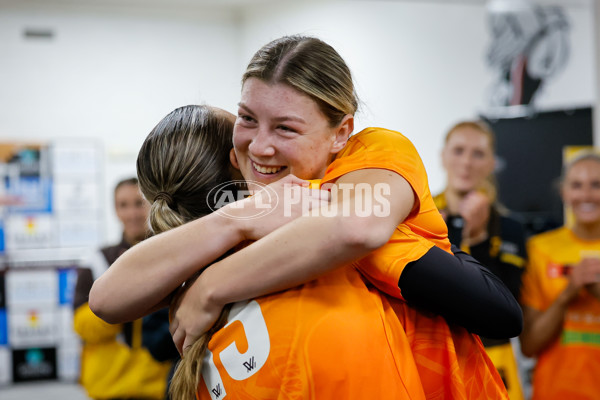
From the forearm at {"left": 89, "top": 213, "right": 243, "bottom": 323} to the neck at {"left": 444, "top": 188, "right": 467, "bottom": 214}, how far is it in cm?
168

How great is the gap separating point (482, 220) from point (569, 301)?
489mm

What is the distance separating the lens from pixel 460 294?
986 millimetres

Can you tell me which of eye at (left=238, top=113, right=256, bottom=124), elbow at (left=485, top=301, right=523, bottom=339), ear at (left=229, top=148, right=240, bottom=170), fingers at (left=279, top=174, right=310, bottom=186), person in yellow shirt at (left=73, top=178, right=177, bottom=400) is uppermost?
eye at (left=238, top=113, right=256, bottom=124)

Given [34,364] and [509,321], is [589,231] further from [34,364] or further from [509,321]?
[34,364]

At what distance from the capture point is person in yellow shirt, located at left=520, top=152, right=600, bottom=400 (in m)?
2.44

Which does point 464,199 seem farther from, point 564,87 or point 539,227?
point 564,87

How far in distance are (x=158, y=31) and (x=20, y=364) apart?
3.95 m

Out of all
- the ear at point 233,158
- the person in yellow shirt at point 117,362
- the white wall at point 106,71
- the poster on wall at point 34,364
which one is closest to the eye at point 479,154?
the person in yellow shirt at point 117,362

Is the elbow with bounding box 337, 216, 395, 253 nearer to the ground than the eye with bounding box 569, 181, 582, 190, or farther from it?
nearer to the ground

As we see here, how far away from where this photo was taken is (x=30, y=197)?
21.4ft

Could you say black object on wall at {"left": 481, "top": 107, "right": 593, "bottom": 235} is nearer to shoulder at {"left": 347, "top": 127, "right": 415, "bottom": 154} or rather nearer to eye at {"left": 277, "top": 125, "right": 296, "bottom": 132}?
shoulder at {"left": 347, "top": 127, "right": 415, "bottom": 154}

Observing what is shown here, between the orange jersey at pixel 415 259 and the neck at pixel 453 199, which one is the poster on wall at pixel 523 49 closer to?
the neck at pixel 453 199

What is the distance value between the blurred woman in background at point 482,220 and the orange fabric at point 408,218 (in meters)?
1.27

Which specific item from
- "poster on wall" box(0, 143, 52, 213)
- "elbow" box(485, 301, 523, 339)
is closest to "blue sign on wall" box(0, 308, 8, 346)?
"poster on wall" box(0, 143, 52, 213)
